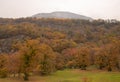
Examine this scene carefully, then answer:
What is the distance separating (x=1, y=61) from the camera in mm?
72938

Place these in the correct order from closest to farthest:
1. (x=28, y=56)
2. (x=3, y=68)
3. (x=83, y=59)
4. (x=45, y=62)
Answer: (x=28, y=56)
(x=3, y=68)
(x=45, y=62)
(x=83, y=59)

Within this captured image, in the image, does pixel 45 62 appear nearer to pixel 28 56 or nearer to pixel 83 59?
pixel 28 56

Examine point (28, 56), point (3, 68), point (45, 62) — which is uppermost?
point (28, 56)

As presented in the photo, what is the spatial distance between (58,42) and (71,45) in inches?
294

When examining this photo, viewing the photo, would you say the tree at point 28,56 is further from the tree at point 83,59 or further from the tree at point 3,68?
the tree at point 83,59

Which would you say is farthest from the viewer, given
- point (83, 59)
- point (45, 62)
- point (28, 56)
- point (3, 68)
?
point (83, 59)

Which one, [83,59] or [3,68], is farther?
[83,59]

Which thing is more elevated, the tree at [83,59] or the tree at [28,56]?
the tree at [28,56]

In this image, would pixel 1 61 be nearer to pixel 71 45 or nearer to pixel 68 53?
pixel 68 53

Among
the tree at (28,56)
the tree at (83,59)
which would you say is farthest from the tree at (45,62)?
the tree at (83,59)

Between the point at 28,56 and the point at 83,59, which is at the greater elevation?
the point at 28,56

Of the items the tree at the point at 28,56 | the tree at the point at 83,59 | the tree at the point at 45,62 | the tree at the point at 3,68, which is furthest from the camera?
the tree at the point at 83,59

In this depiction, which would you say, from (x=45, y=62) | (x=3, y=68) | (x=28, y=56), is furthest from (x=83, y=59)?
(x=3, y=68)

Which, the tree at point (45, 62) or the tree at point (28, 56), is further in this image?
the tree at point (45, 62)
